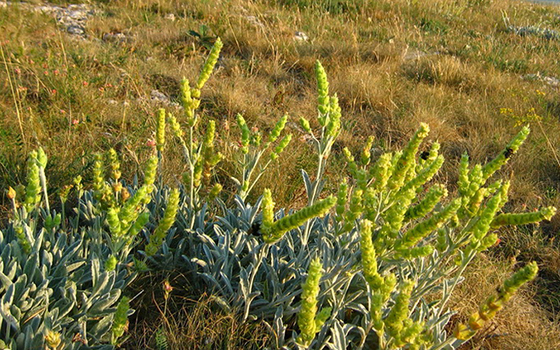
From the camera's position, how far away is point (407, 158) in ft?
5.19

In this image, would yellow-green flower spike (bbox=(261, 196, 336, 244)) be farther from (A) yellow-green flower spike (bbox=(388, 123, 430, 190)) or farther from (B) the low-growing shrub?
(A) yellow-green flower spike (bbox=(388, 123, 430, 190))

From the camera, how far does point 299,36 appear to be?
6.66 metres

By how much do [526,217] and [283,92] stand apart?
3.31 meters

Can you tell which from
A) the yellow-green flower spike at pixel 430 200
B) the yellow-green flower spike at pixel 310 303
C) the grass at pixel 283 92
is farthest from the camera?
the grass at pixel 283 92

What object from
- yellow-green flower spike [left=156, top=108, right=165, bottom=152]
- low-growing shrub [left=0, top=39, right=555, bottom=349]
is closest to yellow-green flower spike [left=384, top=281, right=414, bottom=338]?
low-growing shrub [left=0, top=39, right=555, bottom=349]

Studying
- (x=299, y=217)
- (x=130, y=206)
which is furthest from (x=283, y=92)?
(x=299, y=217)

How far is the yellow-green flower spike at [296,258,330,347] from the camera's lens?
1.23 meters

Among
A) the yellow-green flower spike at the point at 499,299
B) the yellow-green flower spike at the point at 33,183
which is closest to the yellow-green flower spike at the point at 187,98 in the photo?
the yellow-green flower spike at the point at 33,183

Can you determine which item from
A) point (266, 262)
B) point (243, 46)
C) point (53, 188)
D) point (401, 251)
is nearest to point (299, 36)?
point (243, 46)

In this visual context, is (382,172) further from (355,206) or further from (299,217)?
(299,217)

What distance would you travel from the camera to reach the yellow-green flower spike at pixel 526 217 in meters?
1.45

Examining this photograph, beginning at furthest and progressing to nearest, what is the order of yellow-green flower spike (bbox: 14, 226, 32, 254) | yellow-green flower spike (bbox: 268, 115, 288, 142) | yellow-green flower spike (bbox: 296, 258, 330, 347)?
yellow-green flower spike (bbox: 268, 115, 288, 142) → yellow-green flower spike (bbox: 14, 226, 32, 254) → yellow-green flower spike (bbox: 296, 258, 330, 347)

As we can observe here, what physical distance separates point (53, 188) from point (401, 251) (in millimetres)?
2027

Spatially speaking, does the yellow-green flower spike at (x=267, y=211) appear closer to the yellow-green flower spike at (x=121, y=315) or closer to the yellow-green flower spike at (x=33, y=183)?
the yellow-green flower spike at (x=121, y=315)
